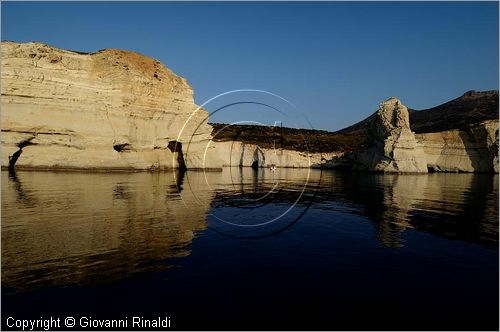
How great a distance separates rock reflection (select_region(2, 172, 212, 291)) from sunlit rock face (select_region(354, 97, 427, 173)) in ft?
190

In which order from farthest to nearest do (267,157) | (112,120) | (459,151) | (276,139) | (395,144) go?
(276,139) → (267,157) → (459,151) → (395,144) → (112,120)

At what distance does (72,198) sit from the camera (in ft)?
67.4

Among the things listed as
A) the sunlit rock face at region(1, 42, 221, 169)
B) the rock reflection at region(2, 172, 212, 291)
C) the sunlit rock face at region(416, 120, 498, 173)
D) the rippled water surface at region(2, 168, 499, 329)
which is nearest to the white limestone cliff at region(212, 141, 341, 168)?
the sunlit rock face at region(416, 120, 498, 173)

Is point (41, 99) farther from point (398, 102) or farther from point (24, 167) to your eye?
point (398, 102)

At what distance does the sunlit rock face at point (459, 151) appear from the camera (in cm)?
7431

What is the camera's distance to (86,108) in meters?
45.3

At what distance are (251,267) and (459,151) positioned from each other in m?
83.9

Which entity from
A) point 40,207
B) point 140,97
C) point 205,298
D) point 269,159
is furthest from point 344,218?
point 269,159

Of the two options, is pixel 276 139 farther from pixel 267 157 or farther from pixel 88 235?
pixel 88 235

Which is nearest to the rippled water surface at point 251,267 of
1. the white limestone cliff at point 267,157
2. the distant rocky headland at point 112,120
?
the distant rocky headland at point 112,120

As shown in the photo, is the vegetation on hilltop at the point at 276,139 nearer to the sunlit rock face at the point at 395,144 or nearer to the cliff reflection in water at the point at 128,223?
the sunlit rock face at the point at 395,144

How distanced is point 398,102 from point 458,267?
69.0 metres

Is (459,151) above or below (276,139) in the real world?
below

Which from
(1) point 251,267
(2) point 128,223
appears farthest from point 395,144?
(1) point 251,267
